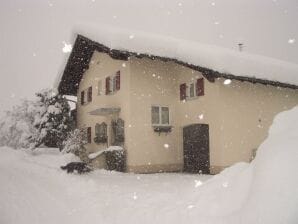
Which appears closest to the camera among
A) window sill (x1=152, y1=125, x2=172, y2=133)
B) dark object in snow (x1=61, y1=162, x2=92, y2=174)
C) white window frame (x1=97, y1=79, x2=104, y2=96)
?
dark object in snow (x1=61, y1=162, x2=92, y2=174)

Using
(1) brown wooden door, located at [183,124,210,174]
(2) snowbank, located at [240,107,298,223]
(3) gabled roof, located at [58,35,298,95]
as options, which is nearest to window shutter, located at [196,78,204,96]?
(3) gabled roof, located at [58,35,298,95]

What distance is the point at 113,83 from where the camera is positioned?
18422 mm

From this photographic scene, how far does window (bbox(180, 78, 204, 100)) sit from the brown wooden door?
1.37 m

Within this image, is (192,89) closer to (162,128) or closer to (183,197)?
(162,128)

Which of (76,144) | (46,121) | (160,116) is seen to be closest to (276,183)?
(160,116)

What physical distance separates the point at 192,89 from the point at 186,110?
983 mm

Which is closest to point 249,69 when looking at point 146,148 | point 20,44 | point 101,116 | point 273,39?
point 146,148

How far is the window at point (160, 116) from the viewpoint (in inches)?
659

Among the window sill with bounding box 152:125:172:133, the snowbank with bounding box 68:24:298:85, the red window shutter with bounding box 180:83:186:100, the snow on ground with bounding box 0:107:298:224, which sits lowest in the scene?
the snow on ground with bounding box 0:107:298:224

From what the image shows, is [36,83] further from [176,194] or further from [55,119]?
[176,194]

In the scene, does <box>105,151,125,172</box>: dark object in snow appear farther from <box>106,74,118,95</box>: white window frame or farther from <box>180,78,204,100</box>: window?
<box>180,78,204,100</box>: window

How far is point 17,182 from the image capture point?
1130 cm

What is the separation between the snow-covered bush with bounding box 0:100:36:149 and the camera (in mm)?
23375

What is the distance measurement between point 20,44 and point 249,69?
508ft
